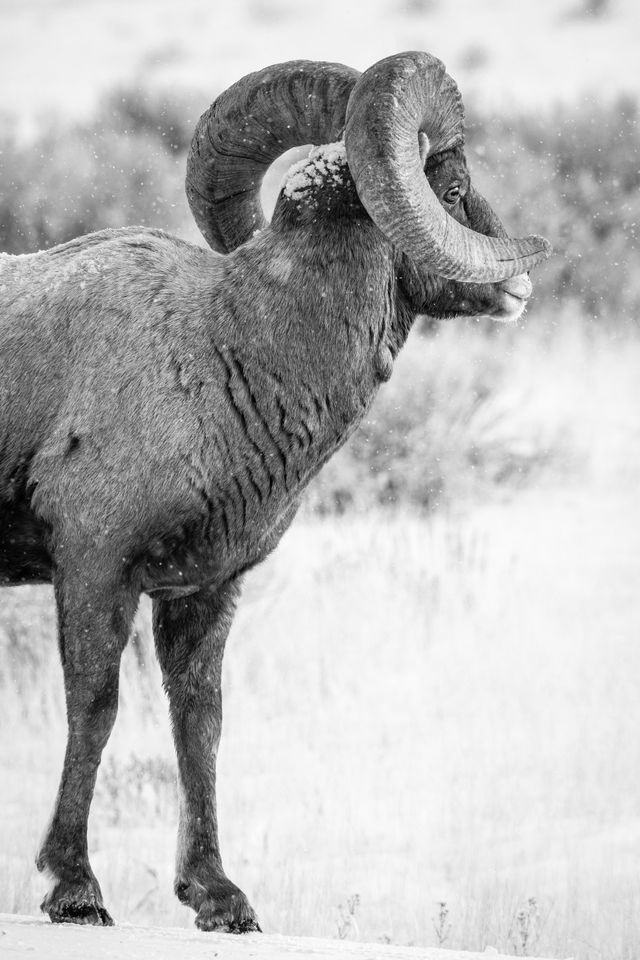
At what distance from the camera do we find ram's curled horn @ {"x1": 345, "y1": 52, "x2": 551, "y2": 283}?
4254 millimetres

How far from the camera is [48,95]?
23.9 m

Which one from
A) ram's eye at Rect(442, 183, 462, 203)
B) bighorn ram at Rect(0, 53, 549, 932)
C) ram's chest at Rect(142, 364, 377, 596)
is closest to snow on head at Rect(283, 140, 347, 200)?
bighorn ram at Rect(0, 53, 549, 932)

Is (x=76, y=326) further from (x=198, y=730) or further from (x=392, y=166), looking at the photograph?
(x=198, y=730)

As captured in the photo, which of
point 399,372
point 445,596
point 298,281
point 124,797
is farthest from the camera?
point 399,372

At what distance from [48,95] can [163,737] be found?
58.3 ft

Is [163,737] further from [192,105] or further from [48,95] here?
[48,95]

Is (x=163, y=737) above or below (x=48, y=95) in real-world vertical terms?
below

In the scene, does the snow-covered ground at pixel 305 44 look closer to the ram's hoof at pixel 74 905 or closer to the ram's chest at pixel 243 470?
the ram's chest at pixel 243 470

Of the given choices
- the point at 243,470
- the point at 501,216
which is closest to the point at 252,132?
the point at 243,470

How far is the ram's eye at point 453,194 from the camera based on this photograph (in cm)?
475

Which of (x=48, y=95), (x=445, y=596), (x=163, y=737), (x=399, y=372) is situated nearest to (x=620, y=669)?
(x=445, y=596)

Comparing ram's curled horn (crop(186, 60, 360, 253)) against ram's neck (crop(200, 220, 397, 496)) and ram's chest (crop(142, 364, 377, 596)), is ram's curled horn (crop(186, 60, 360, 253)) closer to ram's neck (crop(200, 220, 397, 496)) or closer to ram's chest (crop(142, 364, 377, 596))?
ram's neck (crop(200, 220, 397, 496))

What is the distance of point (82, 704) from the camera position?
4363 millimetres

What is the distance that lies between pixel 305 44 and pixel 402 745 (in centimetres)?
1928
